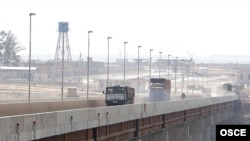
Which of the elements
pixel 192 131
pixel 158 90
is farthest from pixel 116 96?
pixel 158 90

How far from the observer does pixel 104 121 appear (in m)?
49.4

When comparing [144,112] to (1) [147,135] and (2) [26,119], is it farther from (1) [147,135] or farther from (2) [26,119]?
(2) [26,119]

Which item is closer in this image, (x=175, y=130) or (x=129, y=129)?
(x=129, y=129)

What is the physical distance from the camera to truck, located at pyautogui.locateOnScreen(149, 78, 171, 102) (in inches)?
4623

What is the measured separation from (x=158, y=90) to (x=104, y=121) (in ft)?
230

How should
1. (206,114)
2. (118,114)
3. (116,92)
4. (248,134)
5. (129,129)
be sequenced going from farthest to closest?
(206,114)
(116,92)
(129,129)
(118,114)
(248,134)

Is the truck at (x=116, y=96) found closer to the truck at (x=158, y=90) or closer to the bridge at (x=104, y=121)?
the bridge at (x=104, y=121)

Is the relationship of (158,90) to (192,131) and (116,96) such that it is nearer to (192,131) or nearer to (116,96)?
(192,131)

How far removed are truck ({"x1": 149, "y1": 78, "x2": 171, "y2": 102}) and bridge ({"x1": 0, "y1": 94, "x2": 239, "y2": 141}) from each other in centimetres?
1081

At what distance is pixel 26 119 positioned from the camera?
35.3 meters

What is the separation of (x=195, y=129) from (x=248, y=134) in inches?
2581

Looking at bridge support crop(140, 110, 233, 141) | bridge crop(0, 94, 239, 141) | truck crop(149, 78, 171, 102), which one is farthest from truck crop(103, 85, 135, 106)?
truck crop(149, 78, 171, 102)

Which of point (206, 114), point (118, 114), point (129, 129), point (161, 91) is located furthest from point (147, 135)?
point (161, 91)

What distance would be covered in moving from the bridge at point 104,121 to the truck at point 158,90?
10.8 m
